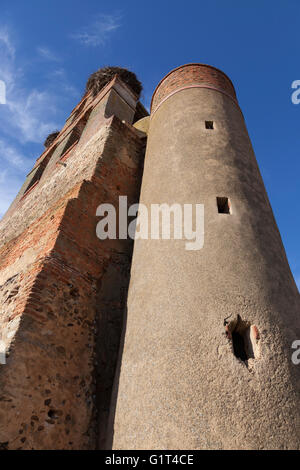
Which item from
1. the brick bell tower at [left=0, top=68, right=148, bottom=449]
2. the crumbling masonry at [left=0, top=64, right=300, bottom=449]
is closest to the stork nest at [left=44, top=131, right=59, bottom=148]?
the brick bell tower at [left=0, top=68, right=148, bottom=449]

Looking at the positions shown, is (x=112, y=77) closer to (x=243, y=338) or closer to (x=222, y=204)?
(x=222, y=204)

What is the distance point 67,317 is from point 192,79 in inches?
231

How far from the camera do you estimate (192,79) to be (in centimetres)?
709

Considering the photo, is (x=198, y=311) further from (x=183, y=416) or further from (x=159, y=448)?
(x=159, y=448)

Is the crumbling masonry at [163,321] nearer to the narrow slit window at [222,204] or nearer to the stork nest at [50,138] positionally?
the narrow slit window at [222,204]

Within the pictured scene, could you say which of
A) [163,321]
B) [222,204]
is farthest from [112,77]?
[163,321]

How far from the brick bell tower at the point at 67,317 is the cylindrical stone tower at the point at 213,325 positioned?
1.91ft

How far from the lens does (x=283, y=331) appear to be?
3.29 meters

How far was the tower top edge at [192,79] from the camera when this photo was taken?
7070 mm

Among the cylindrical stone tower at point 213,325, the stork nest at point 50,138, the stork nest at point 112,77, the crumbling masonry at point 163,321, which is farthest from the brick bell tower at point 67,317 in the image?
the stork nest at point 50,138

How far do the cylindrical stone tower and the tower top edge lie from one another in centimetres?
239

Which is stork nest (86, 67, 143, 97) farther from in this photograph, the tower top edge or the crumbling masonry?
the crumbling masonry

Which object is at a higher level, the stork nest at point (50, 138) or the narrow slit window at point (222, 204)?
the stork nest at point (50, 138)

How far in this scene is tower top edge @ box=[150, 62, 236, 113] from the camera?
7070 mm
